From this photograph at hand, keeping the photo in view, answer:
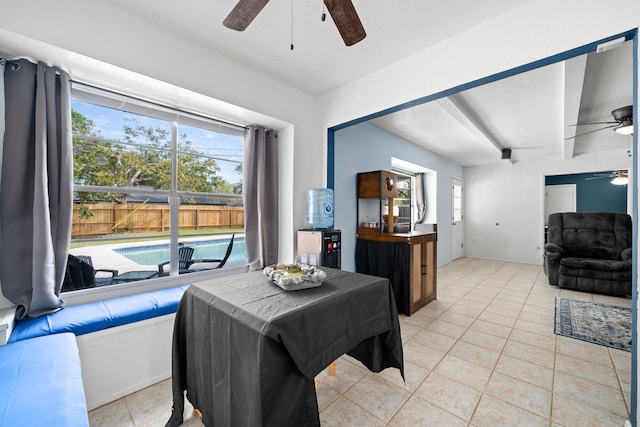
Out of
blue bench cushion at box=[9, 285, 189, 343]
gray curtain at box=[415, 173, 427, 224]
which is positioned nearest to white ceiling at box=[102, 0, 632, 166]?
gray curtain at box=[415, 173, 427, 224]

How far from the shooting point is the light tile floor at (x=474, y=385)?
5.54 ft

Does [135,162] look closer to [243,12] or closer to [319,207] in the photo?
[243,12]

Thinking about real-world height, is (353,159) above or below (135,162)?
above

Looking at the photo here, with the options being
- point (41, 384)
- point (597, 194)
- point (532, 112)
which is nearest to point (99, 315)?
point (41, 384)

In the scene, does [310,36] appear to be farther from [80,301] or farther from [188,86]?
[80,301]

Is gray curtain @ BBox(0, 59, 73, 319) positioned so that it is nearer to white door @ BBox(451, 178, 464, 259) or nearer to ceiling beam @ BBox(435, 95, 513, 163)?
ceiling beam @ BBox(435, 95, 513, 163)

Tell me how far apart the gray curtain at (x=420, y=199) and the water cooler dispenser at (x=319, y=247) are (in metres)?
3.93

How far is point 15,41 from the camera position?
5.43ft

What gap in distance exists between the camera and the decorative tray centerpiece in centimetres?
157

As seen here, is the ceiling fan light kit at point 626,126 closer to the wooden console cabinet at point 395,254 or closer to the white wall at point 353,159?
the wooden console cabinet at point 395,254

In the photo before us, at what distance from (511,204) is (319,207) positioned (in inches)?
245

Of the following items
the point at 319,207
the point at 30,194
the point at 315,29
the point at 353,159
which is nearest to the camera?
the point at 30,194

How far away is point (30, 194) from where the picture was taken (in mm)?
1812

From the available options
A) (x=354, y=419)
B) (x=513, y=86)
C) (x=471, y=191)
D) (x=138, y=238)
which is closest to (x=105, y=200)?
(x=138, y=238)
